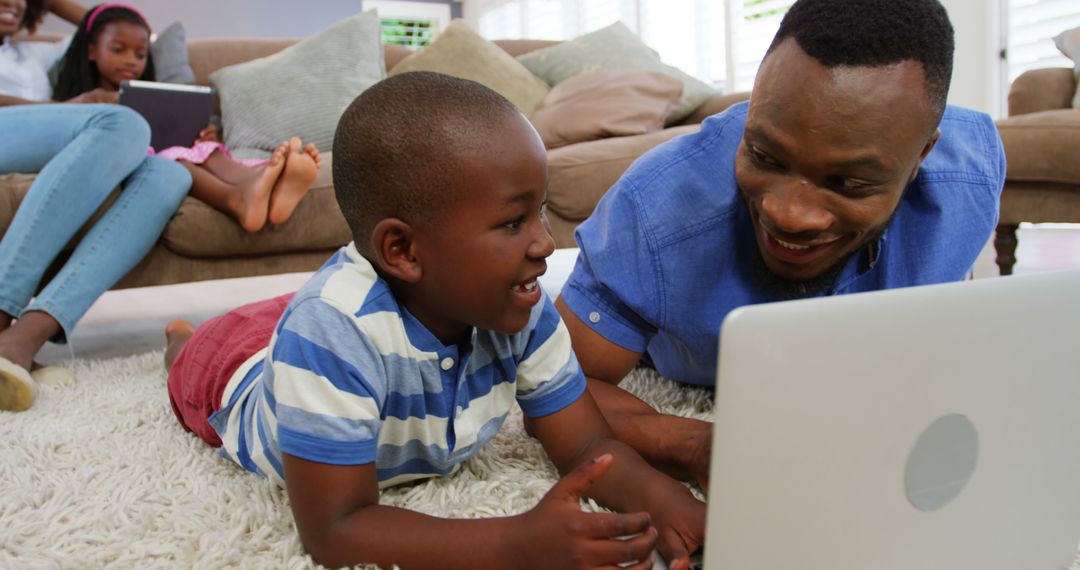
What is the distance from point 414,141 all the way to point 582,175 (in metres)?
1.30

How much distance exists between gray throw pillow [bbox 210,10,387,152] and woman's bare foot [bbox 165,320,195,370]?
3.11ft

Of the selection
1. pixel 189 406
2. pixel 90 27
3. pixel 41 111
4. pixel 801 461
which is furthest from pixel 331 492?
pixel 90 27

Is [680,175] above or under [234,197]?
above

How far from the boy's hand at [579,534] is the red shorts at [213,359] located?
546 millimetres

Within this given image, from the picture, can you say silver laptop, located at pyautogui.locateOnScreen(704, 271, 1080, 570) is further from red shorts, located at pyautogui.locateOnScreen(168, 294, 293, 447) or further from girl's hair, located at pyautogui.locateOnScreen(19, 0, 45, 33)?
girl's hair, located at pyautogui.locateOnScreen(19, 0, 45, 33)

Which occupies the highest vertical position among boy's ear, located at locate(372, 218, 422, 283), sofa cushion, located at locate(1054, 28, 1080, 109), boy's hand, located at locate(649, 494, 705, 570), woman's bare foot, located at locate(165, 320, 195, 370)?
boy's ear, located at locate(372, 218, 422, 283)

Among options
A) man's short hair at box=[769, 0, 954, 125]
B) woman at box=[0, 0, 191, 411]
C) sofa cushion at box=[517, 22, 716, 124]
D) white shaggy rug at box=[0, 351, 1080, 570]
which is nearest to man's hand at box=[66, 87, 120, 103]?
woman at box=[0, 0, 191, 411]

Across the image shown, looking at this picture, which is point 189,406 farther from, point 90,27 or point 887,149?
point 90,27

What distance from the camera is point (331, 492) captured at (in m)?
0.68

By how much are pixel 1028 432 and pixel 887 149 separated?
0.92ft

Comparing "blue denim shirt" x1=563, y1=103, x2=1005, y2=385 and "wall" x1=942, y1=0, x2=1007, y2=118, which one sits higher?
"blue denim shirt" x1=563, y1=103, x2=1005, y2=385

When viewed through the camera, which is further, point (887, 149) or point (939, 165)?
point (939, 165)

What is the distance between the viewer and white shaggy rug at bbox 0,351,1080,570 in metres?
0.76

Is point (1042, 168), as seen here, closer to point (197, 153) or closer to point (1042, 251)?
point (1042, 251)
